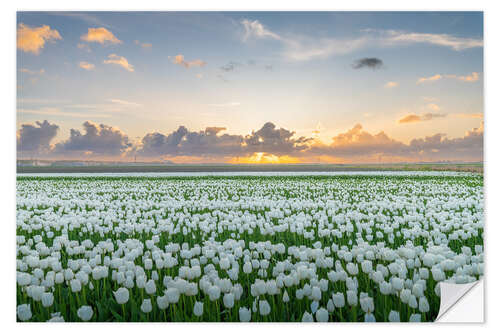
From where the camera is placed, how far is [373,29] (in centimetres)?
579

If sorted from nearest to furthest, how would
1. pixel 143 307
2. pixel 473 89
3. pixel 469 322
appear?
pixel 143 307, pixel 469 322, pixel 473 89

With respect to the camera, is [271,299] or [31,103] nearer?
[271,299]

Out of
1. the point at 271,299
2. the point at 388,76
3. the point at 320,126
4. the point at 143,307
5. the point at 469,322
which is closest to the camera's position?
the point at 143,307

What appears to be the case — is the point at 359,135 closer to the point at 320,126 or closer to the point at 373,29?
the point at 320,126

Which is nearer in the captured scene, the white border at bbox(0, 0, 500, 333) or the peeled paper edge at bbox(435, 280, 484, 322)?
the peeled paper edge at bbox(435, 280, 484, 322)

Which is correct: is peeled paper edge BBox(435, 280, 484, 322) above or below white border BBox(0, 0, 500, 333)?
below

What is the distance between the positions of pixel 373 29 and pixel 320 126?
1752 mm
